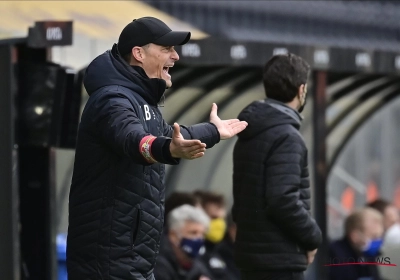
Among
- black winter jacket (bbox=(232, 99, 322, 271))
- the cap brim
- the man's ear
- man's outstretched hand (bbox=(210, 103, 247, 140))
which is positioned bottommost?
black winter jacket (bbox=(232, 99, 322, 271))

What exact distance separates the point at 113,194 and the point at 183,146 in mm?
474

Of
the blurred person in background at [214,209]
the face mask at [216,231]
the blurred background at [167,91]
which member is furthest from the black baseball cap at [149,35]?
the blurred person in background at [214,209]

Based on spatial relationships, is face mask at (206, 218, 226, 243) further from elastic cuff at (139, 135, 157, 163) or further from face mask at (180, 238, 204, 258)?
elastic cuff at (139, 135, 157, 163)

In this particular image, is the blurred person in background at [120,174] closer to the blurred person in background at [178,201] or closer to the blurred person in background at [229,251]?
the blurred person in background at [178,201]

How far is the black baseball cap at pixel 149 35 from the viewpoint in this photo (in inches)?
177

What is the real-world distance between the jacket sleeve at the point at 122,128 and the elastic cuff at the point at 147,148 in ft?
0.04

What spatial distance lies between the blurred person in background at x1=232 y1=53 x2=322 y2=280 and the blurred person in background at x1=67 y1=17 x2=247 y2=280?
1101 mm

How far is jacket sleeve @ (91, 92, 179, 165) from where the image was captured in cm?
407

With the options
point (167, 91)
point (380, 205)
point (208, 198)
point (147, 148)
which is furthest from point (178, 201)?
point (147, 148)

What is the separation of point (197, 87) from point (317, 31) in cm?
766

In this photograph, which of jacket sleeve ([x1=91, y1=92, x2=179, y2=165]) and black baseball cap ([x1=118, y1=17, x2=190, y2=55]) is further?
→ black baseball cap ([x1=118, y1=17, x2=190, y2=55])

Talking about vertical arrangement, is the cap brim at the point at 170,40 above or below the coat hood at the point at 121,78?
Answer: above

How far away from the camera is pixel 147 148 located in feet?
13.4

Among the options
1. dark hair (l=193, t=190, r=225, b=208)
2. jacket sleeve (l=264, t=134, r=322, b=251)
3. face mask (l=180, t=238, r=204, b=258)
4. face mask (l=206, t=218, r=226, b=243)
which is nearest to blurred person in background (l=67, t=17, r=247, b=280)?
jacket sleeve (l=264, t=134, r=322, b=251)
